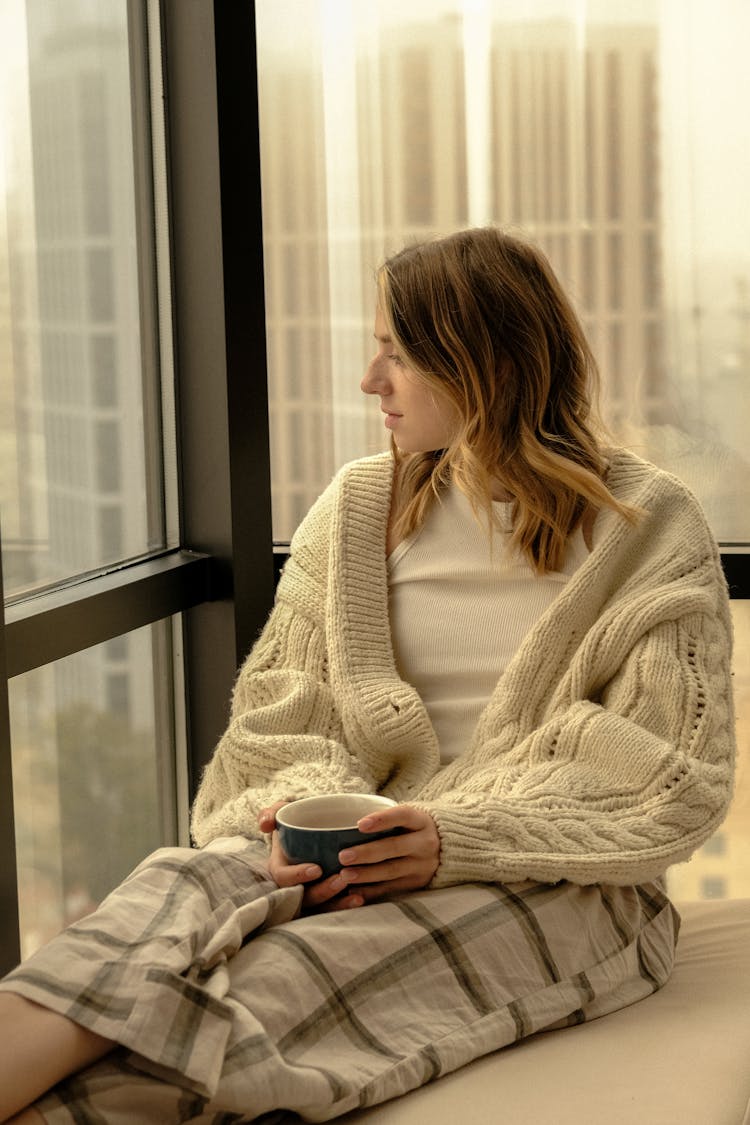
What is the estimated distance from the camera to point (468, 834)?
5.13 ft

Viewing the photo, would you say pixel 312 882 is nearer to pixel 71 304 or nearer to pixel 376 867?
pixel 376 867

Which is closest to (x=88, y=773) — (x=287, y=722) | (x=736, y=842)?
(x=287, y=722)

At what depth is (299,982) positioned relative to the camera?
53.9 inches

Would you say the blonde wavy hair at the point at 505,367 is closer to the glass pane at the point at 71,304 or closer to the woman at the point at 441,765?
the woman at the point at 441,765

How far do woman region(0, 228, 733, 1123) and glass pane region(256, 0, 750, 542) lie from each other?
345 mm

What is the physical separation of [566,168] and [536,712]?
3.03ft

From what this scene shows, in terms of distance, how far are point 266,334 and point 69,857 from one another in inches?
34.6

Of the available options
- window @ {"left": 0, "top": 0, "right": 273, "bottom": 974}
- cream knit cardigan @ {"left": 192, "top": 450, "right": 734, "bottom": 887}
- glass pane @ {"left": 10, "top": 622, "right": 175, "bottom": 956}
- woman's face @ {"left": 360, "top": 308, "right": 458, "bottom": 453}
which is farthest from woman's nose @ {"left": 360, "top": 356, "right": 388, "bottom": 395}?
glass pane @ {"left": 10, "top": 622, "right": 175, "bottom": 956}

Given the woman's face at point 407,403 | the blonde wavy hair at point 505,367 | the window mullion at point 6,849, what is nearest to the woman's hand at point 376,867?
the window mullion at point 6,849

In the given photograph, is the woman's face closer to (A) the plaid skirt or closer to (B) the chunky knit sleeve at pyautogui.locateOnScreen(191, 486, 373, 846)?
(B) the chunky knit sleeve at pyautogui.locateOnScreen(191, 486, 373, 846)

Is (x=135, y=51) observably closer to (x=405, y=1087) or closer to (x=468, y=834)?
(x=468, y=834)

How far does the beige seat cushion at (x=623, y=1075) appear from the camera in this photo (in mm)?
1338

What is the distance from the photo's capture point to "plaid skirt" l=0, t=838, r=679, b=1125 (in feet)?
4.01

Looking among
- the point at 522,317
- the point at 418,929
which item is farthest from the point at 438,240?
the point at 418,929
